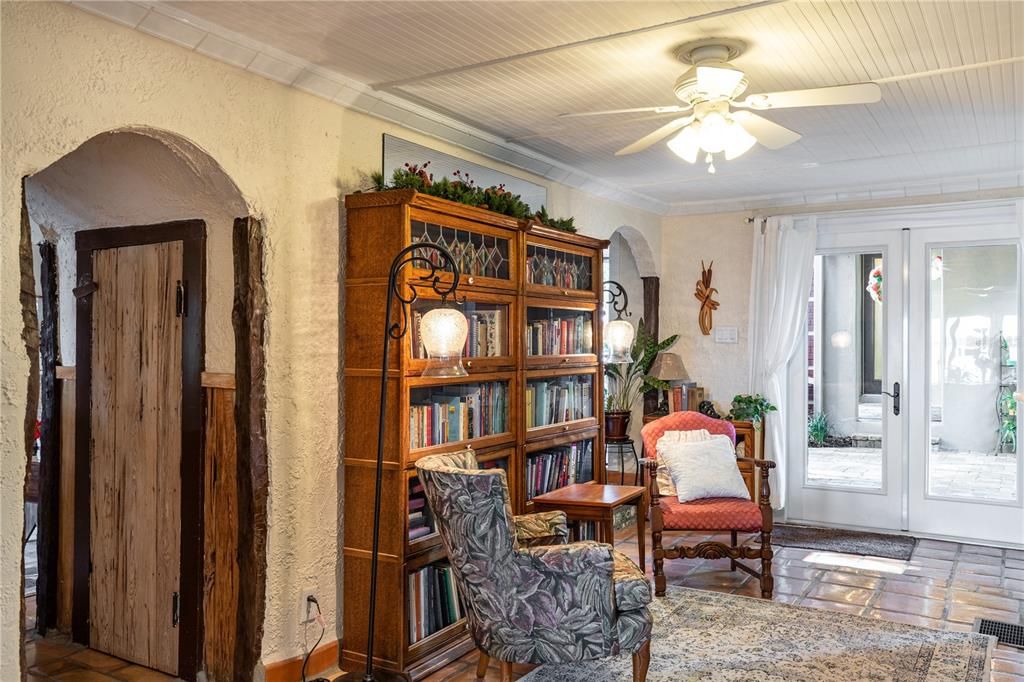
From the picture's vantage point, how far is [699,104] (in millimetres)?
3029

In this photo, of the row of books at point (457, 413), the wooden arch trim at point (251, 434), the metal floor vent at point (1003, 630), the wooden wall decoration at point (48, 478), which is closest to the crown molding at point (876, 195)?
the metal floor vent at point (1003, 630)

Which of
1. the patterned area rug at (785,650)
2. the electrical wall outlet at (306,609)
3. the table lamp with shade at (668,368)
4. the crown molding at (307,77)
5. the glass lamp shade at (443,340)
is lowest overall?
the patterned area rug at (785,650)

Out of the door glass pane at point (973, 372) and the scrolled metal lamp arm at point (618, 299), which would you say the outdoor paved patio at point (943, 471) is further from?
the scrolled metal lamp arm at point (618, 299)

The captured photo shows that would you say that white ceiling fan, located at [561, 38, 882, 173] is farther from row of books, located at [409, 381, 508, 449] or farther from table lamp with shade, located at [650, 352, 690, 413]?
table lamp with shade, located at [650, 352, 690, 413]

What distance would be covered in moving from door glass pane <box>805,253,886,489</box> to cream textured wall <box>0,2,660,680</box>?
147 inches

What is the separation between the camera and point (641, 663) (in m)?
3.07

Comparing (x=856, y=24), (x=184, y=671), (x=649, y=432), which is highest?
(x=856, y=24)

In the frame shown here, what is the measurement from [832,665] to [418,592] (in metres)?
1.81

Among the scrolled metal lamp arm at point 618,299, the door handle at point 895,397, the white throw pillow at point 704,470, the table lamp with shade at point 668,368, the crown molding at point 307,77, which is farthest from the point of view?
the table lamp with shade at point 668,368

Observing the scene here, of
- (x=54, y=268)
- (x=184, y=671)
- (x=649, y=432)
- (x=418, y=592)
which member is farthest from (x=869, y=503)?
(x=54, y=268)

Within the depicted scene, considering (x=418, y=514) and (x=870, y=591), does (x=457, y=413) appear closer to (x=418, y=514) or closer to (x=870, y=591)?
(x=418, y=514)

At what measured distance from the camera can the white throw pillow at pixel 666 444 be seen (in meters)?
4.86

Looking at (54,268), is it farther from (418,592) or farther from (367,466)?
(418,592)

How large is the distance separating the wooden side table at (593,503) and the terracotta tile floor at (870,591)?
0.78 m
